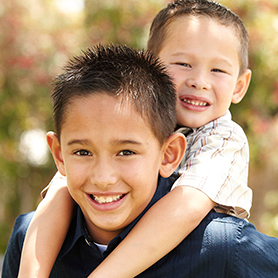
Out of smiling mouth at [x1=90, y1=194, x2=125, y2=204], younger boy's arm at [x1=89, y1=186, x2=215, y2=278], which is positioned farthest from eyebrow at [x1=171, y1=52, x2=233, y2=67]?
smiling mouth at [x1=90, y1=194, x2=125, y2=204]

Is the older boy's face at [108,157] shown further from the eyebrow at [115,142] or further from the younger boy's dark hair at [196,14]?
the younger boy's dark hair at [196,14]

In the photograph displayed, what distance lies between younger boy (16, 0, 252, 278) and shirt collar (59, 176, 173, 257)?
0.27 feet

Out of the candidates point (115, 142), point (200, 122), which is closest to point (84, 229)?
point (115, 142)

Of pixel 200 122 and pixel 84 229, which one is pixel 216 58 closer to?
pixel 200 122

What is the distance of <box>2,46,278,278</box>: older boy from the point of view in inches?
65.0

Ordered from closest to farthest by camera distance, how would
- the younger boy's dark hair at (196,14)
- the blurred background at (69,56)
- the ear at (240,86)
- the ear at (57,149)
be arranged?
the ear at (57,149), the younger boy's dark hair at (196,14), the ear at (240,86), the blurred background at (69,56)

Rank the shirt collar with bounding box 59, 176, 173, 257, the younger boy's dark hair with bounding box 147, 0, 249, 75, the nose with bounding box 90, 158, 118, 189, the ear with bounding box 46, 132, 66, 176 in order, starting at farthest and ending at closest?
1. the younger boy's dark hair with bounding box 147, 0, 249, 75
2. the ear with bounding box 46, 132, 66, 176
3. the shirt collar with bounding box 59, 176, 173, 257
4. the nose with bounding box 90, 158, 118, 189

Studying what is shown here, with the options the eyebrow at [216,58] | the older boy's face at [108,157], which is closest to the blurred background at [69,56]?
the eyebrow at [216,58]

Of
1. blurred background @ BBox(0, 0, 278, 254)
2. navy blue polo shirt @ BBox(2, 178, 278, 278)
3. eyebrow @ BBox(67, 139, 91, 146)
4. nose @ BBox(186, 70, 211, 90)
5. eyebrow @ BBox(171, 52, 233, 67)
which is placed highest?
blurred background @ BBox(0, 0, 278, 254)

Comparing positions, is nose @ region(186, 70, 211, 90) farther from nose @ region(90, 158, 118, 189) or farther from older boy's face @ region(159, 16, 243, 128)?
nose @ region(90, 158, 118, 189)

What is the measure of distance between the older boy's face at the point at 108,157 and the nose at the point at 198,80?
1.68ft

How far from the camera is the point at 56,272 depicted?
1.96 m

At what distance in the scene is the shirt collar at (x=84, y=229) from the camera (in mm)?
1795

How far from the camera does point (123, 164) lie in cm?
167
